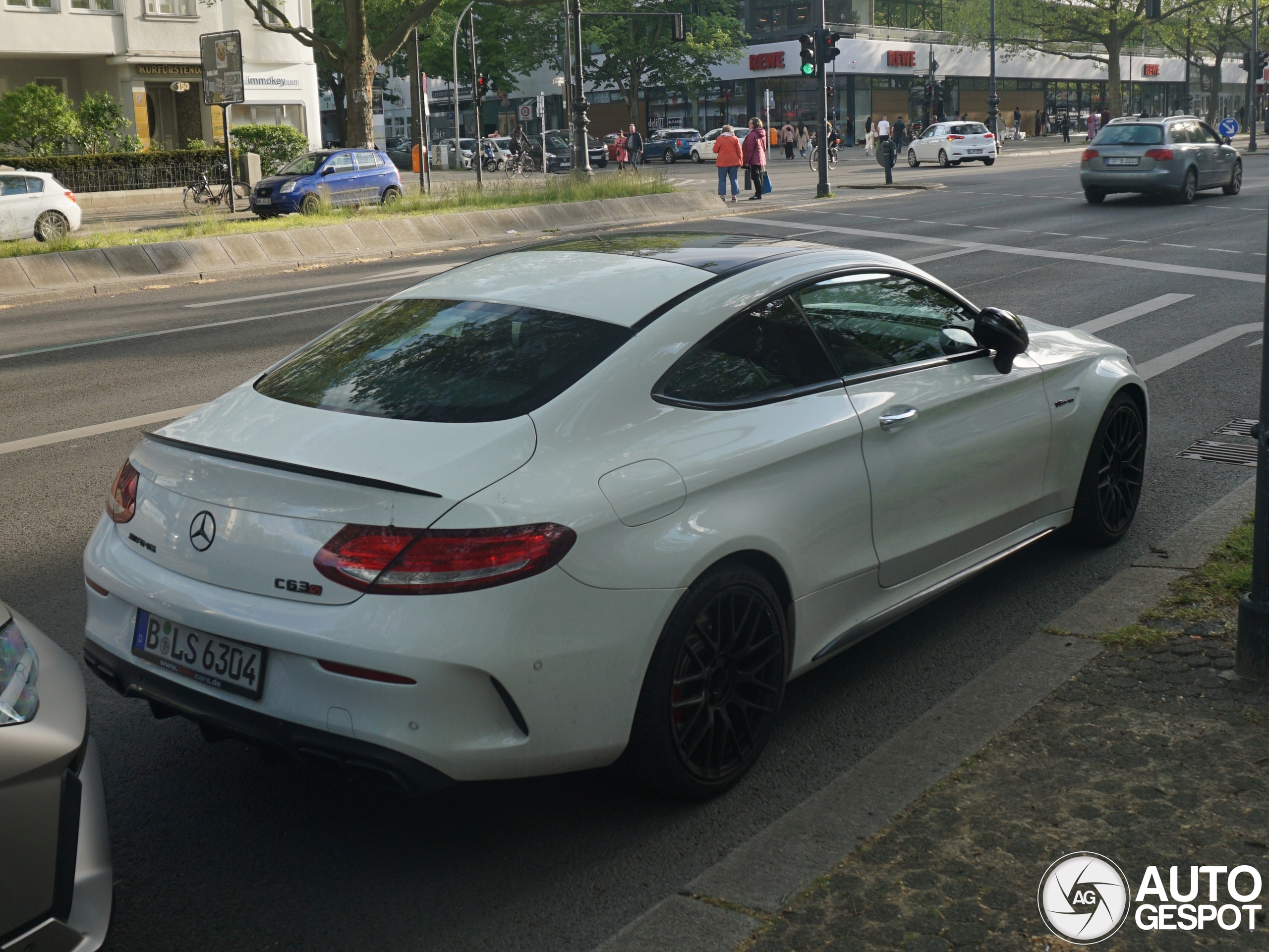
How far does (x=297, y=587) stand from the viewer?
10.3 ft

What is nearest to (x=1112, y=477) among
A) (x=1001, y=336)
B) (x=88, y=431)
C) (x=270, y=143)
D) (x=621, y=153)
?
(x=1001, y=336)

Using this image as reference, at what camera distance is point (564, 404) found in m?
3.47

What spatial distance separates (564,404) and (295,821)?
1.36 m

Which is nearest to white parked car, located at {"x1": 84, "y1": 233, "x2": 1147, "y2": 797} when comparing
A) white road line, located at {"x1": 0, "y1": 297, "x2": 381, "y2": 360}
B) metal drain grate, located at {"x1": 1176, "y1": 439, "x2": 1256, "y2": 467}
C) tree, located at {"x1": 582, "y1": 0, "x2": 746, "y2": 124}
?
metal drain grate, located at {"x1": 1176, "y1": 439, "x2": 1256, "y2": 467}

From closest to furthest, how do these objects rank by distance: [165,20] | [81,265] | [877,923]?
1. [877,923]
2. [81,265]
3. [165,20]

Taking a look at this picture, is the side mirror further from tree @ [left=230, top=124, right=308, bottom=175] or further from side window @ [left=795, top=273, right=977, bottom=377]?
tree @ [left=230, top=124, right=308, bottom=175]

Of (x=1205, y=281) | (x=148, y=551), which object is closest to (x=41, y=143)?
(x=1205, y=281)

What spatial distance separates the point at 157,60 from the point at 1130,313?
1516 inches

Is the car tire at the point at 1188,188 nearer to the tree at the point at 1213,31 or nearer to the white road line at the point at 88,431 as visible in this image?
the white road line at the point at 88,431

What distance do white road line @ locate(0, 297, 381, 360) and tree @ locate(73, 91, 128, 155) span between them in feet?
80.2

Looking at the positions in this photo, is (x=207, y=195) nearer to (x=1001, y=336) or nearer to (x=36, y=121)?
(x=36, y=121)

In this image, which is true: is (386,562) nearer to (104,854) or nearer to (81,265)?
(104,854)

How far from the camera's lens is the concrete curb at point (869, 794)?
2.98 meters

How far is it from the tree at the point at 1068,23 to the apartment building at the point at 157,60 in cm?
4023
